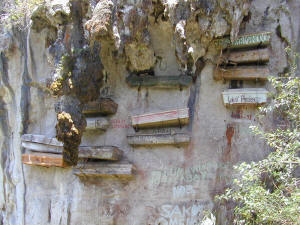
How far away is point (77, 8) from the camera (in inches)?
247

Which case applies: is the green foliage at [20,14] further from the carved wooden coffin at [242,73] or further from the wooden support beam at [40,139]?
the carved wooden coffin at [242,73]

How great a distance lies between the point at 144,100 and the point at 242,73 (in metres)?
1.63

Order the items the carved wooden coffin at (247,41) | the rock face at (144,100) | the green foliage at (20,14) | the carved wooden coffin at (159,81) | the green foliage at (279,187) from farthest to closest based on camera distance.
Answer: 1. the green foliage at (20,14)
2. the carved wooden coffin at (159,81)
3. the carved wooden coffin at (247,41)
4. the rock face at (144,100)
5. the green foliage at (279,187)

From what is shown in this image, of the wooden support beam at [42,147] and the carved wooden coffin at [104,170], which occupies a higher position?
the wooden support beam at [42,147]

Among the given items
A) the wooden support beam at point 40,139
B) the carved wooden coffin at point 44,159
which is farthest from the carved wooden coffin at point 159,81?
the carved wooden coffin at point 44,159

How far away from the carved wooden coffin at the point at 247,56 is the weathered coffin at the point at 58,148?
2.19m

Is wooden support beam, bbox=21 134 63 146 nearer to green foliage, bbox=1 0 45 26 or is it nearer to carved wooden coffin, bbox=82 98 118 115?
carved wooden coffin, bbox=82 98 118 115

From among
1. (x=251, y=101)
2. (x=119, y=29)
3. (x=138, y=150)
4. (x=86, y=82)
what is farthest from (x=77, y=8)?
(x=251, y=101)

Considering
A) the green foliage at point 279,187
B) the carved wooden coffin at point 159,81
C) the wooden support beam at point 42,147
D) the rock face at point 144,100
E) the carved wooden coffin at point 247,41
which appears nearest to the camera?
the green foliage at point 279,187

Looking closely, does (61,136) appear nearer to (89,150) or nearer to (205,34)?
(89,150)

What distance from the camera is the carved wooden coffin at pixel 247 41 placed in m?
6.08

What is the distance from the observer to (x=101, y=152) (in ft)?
20.3

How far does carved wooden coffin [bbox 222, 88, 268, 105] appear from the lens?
6.04 meters

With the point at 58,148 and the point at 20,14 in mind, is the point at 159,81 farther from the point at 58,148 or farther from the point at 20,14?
the point at 20,14
